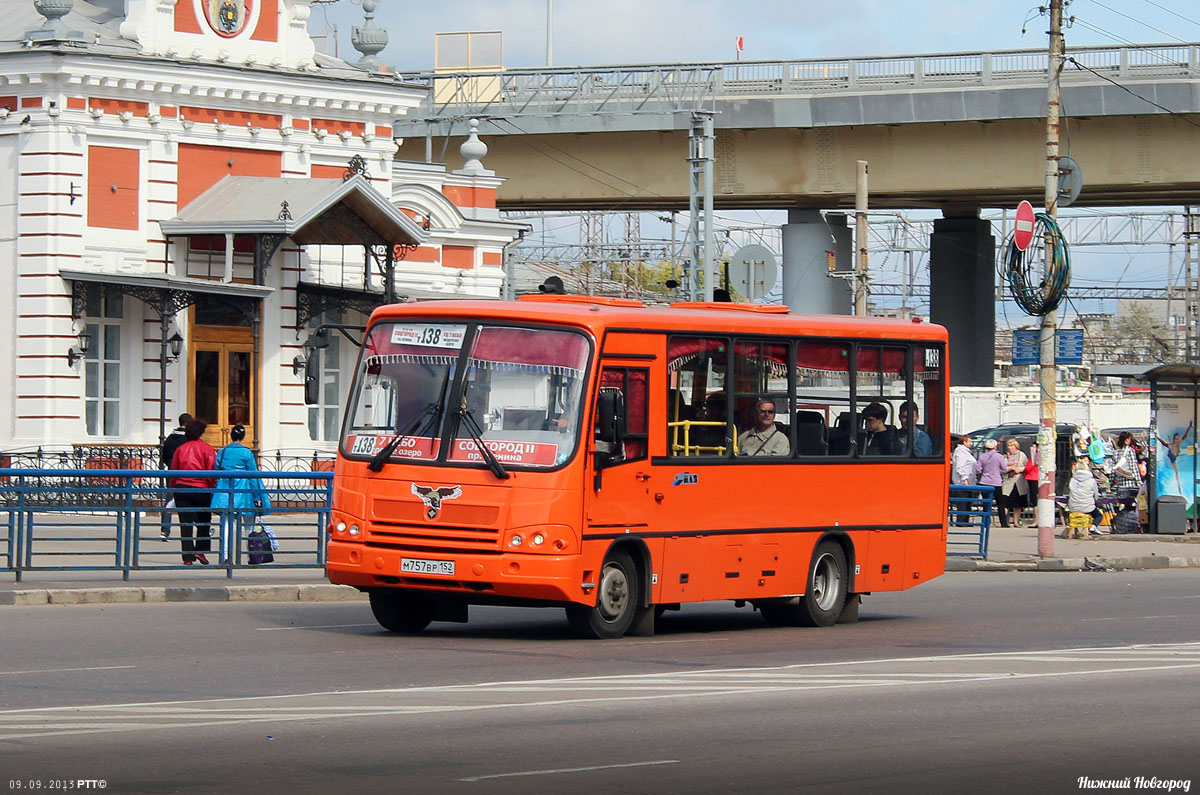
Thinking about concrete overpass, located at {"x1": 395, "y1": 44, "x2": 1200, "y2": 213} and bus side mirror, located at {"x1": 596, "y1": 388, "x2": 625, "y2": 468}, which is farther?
concrete overpass, located at {"x1": 395, "y1": 44, "x2": 1200, "y2": 213}

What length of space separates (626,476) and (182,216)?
1898 cm

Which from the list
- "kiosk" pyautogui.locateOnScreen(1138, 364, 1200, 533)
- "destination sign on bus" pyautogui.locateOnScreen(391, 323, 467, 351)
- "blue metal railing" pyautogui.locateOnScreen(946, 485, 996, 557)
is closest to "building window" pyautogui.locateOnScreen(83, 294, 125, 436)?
"blue metal railing" pyautogui.locateOnScreen(946, 485, 996, 557)

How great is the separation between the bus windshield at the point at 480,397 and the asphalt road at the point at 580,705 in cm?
165

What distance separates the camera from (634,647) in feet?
50.8

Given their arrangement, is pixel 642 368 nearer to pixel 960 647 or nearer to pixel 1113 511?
pixel 960 647

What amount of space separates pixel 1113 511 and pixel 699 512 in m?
21.8

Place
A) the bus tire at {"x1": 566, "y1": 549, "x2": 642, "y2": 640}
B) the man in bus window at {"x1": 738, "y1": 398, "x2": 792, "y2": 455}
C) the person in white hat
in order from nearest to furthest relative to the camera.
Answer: the bus tire at {"x1": 566, "y1": 549, "x2": 642, "y2": 640} < the man in bus window at {"x1": 738, "y1": 398, "x2": 792, "y2": 455} < the person in white hat

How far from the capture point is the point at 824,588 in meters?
18.3

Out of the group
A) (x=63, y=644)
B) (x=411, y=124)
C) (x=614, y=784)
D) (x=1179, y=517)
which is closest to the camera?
(x=614, y=784)

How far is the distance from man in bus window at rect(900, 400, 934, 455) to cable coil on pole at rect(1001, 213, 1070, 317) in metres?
9.06

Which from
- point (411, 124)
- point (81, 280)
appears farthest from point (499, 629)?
point (411, 124)

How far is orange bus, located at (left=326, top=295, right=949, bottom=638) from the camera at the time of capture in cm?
1527

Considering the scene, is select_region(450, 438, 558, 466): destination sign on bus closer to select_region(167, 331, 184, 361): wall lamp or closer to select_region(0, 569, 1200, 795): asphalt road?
select_region(0, 569, 1200, 795): asphalt road

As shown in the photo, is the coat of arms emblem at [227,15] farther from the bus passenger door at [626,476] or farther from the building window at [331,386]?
the bus passenger door at [626,476]
